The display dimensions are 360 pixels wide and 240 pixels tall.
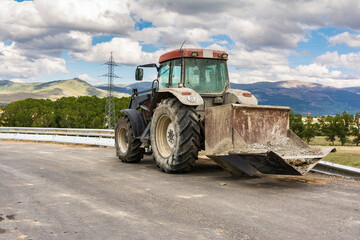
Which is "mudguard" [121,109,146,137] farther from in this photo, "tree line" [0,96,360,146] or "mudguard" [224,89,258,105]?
"tree line" [0,96,360,146]

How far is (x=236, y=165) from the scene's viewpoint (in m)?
6.83

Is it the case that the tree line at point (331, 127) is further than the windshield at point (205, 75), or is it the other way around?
the tree line at point (331, 127)

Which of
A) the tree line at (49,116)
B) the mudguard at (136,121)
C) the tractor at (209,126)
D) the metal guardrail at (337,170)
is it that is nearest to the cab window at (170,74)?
the tractor at (209,126)

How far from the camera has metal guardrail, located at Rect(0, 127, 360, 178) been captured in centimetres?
733

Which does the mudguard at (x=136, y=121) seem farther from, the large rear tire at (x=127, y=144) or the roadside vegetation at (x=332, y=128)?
the roadside vegetation at (x=332, y=128)

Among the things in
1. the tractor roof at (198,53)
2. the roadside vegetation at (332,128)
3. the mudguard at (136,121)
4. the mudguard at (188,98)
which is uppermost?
the tractor roof at (198,53)

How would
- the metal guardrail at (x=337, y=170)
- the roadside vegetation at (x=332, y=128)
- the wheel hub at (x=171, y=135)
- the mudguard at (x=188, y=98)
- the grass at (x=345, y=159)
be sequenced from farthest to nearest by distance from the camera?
1. the roadside vegetation at (x=332, y=128)
2. the grass at (x=345, y=159)
3. the wheel hub at (x=171, y=135)
4. the mudguard at (x=188, y=98)
5. the metal guardrail at (x=337, y=170)

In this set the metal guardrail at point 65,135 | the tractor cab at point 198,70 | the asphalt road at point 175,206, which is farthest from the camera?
the metal guardrail at point 65,135

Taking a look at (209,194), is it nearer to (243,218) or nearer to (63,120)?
(243,218)

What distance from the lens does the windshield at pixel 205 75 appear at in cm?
827

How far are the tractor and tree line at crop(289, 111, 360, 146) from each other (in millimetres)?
66030

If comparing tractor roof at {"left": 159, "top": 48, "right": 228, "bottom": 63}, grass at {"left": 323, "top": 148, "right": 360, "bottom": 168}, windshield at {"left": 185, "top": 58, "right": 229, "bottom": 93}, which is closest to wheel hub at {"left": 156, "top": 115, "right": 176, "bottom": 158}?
windshield at {"left": 185, "top": 58, "right": 229, "bottom": 93}

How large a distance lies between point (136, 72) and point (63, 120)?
269ft

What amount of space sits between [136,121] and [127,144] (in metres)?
1.25
